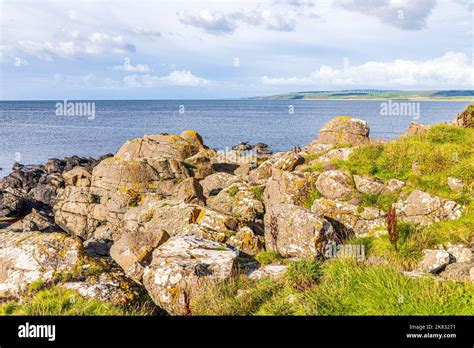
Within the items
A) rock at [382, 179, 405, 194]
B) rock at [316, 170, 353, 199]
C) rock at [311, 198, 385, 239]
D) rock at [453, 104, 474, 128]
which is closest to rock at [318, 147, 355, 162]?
rock at [316, 170, 353, 199]

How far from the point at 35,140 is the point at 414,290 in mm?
93917

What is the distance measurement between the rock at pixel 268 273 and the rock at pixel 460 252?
5.60 metres

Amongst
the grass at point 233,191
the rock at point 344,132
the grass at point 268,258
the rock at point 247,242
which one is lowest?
the grass at point 268,258

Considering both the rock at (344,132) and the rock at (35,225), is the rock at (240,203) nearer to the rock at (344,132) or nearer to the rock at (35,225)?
the rock at (35,225)

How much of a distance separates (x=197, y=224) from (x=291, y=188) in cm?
461

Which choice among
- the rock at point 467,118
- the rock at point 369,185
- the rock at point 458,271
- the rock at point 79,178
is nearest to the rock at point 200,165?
the rock at point 79,178

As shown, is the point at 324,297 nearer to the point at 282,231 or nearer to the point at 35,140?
the point at 282,231

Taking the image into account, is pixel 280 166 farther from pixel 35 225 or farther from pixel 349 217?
pixel 35 225

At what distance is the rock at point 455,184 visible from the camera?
55.6 ft

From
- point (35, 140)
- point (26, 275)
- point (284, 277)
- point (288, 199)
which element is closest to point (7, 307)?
point (26, 275)

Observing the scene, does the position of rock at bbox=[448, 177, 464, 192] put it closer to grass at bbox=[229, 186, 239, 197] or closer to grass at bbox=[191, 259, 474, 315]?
grass at bbox=[191, 259, 474, 315]

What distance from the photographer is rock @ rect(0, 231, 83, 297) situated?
11094mm

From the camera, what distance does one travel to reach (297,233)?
48.8 feet
